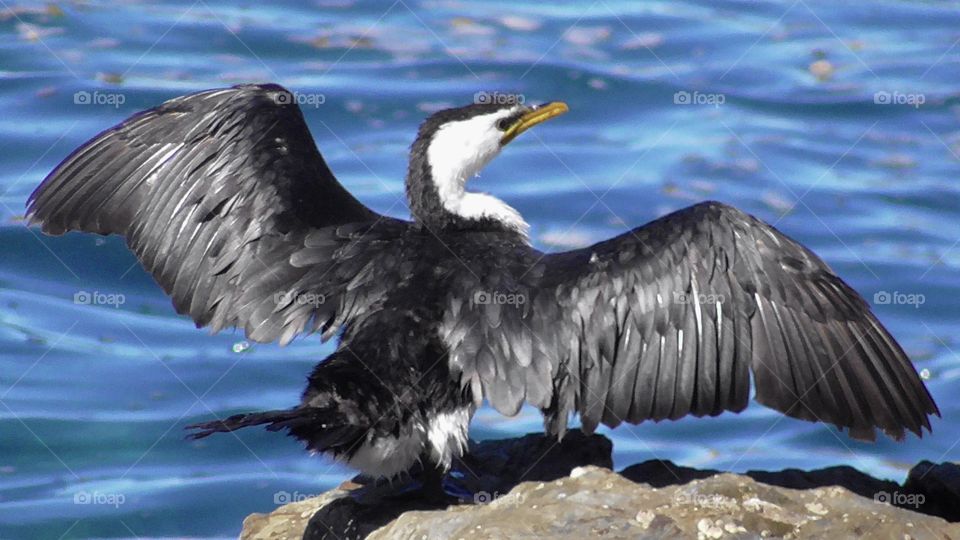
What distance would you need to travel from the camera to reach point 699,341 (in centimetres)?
514

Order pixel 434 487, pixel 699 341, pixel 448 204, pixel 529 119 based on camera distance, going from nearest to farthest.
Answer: pixel 699 341 < pixel 434 487 < pixel 448 204 < pixel 529 119

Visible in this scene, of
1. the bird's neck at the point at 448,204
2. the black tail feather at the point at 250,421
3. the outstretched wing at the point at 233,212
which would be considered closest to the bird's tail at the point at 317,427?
the black tail feather at the point at 250,421

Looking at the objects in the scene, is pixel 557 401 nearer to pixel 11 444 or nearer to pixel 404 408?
pixel 404 408

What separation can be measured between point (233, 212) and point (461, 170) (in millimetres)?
890

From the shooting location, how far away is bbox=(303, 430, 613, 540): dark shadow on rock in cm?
527

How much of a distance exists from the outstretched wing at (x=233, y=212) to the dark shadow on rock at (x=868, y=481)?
47.0 inches

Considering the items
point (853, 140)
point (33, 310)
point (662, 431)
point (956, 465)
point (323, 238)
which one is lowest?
point (956, 465)

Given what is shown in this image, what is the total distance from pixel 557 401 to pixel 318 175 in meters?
1.46

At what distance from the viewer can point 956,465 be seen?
214 inches

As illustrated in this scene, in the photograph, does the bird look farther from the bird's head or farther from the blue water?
the blue water

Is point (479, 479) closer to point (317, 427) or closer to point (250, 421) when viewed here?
point (317, 427)

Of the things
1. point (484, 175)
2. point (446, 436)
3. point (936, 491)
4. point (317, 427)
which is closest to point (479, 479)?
point (446, 436)

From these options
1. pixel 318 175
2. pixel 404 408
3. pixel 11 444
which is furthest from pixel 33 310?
pixel 404 408

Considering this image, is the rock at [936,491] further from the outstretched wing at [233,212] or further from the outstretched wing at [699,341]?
the outstretched wing at [233,212]
